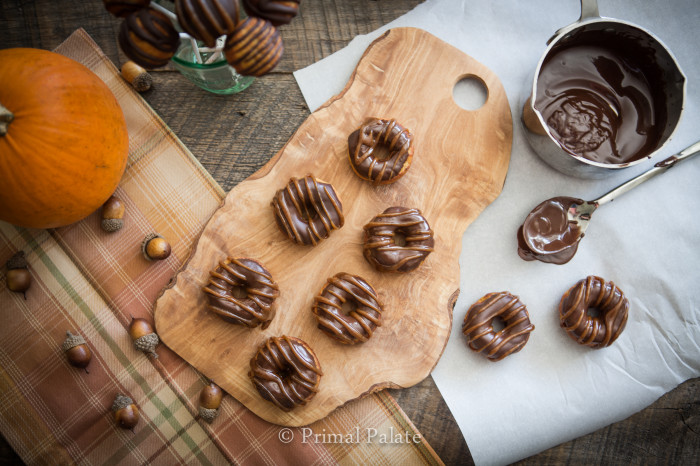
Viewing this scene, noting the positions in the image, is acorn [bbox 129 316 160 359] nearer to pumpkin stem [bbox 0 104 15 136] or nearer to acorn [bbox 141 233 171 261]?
acorn [bbox 141 233 171 261]

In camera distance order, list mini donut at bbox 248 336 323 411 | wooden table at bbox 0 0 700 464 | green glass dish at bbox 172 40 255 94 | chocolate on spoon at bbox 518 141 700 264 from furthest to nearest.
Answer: wooden table at bbox 0 0 700 464 < chocolate on spoon at bbox 518 141 700 264 < mini donut at bbox 248 336 323 411 < green glass dish at bbox 172 40 255 94

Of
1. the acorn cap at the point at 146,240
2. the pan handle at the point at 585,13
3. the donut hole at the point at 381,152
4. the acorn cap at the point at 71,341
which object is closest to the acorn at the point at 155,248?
the acorn cap at the point at 146,240

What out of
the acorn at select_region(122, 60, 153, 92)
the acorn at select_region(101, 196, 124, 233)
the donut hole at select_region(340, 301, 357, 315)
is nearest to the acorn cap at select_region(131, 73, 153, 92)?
the acorn at select_region(122, 60, 153, 92)

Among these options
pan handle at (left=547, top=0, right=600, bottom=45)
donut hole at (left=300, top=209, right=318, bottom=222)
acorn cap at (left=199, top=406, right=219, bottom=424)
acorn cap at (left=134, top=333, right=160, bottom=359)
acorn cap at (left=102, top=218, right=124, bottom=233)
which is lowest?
acorn cap at (left=199, top=406, right=219, bottom=424)

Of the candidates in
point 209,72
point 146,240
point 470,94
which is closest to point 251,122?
point 209,72

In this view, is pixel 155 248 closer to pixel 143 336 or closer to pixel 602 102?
pixel 143 336

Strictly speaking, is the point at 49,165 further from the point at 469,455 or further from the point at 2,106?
the point at 469,455
